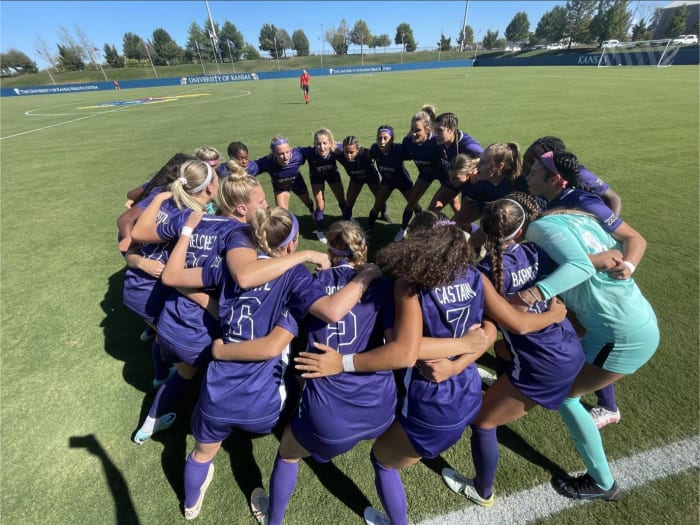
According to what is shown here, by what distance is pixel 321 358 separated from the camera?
1938 millimetres

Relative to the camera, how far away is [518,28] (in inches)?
3880

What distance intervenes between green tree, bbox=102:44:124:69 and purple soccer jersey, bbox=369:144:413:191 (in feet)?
313

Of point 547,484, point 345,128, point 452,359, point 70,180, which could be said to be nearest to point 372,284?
point 452,359

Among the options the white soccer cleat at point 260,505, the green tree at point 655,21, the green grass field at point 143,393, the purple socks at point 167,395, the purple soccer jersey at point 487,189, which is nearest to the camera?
the white soccer cleat at point 260,505

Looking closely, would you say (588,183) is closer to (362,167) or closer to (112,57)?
(362,167)

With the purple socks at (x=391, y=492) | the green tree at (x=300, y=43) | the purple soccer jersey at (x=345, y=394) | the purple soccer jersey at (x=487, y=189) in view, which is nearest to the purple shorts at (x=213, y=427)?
the purple soccer jersey at (x=345, y=394)

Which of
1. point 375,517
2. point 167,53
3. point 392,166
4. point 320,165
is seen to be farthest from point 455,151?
point 167,53

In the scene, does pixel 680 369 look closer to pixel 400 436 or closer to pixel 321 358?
pixel 400 436

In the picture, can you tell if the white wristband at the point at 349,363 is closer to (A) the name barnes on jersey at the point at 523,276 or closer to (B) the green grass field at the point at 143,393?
(A) the name barnes on jersey at the point at 523,276

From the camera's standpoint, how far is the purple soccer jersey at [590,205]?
276cm

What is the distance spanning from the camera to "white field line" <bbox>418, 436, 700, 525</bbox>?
237 cm

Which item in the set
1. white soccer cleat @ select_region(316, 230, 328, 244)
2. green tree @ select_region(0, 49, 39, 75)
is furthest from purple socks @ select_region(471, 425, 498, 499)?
green tree @ select_region(0, 49, 39, 75)

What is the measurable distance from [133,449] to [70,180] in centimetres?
1037

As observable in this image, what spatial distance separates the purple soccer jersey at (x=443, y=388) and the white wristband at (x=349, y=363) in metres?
0.42
